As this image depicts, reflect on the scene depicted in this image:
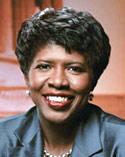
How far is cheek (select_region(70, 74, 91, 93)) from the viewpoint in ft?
3.86

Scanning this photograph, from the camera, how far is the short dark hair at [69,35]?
1.18m

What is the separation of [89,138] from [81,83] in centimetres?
20

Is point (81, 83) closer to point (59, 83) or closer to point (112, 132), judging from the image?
point (59, 83)

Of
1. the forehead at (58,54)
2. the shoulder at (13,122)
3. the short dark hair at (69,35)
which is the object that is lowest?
the shoulder at (13,122)

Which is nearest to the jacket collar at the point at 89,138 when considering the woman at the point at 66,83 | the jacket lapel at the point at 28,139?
the woman at the point at 66,83

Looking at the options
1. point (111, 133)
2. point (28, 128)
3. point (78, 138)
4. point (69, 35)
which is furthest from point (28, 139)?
point (69, 35)

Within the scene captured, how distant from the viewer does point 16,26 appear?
1990 mm

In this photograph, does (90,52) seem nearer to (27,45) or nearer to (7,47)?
(27,45)

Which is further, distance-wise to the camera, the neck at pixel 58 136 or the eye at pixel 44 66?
the neck at pixel 58 136

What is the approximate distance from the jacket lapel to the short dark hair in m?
0.23

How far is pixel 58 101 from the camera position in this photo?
121 cm

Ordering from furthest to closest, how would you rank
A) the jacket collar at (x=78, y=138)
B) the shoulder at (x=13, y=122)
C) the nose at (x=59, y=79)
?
the shoulder at (x=13, y=122)
the jacket collar at (x=78, y=138)
the nose at (x=59, y=79)

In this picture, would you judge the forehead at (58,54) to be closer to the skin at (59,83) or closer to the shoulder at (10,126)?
the skin at (59,83)

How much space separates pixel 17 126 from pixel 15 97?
624 millimetres
